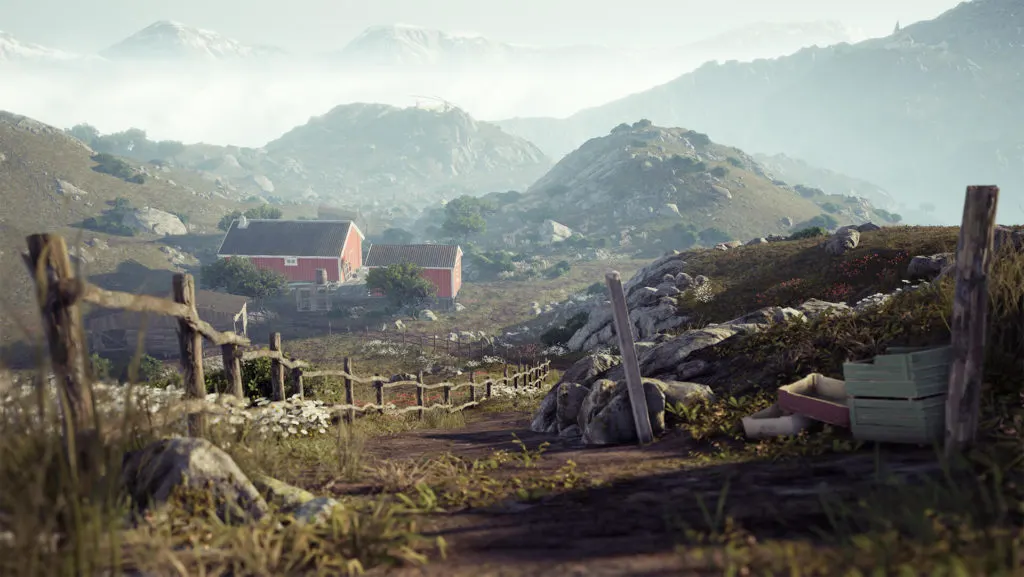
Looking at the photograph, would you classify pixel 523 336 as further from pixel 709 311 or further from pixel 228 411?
pixel 228 411

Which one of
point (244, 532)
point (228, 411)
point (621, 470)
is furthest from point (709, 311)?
point (244, 532)

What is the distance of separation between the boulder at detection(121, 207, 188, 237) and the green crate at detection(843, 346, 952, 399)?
103993 mm

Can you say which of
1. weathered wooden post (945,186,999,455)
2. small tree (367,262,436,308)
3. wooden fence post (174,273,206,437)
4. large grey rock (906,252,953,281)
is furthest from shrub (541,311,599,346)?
weathered wooden post (945,186,999,455)

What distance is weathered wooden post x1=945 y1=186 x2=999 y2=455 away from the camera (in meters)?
4.91

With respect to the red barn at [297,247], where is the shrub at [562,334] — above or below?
below

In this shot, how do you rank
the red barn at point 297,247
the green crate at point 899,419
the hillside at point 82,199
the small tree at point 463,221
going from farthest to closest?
the small tree at point 463,221
the hillside at point 82,199
the red barn at point 297,247
the green crate at point 899,419

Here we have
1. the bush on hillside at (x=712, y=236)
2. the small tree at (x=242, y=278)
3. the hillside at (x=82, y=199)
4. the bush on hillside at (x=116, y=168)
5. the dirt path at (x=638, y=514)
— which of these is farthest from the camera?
the bush on hillside at (x=712, y=236)

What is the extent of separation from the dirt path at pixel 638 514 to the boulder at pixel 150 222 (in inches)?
4036

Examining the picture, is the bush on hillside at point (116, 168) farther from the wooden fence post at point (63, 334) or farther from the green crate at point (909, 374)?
the green crate at point (909, 374)

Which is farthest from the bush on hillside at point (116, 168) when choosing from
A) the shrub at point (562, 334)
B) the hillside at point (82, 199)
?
the shrub at point (562, 334)

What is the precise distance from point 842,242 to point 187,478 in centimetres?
2960

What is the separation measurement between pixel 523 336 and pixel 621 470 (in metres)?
48.0

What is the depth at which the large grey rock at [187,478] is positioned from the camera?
4.34 metres

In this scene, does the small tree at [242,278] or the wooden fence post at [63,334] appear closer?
the wooden fence post at [63,334]
